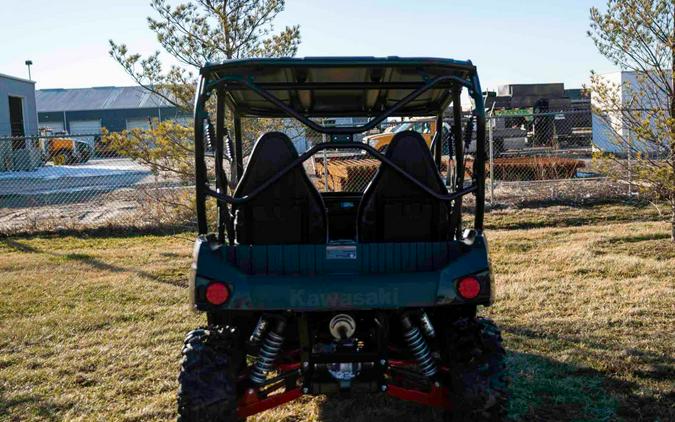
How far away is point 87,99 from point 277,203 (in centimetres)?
4973

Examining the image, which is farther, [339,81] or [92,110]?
[92,110]

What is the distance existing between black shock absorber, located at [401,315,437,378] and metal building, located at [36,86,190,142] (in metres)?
44.1

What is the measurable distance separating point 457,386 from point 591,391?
1433 millimetres

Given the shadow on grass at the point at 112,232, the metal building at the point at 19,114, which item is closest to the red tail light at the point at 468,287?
the shadow on grass at the point at 112,232

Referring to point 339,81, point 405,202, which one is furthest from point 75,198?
point 405,202

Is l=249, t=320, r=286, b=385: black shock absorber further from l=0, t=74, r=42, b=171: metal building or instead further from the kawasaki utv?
l=0, t=74, r=42, b=171: metal building

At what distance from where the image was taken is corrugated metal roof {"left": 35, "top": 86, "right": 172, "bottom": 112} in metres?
47.6

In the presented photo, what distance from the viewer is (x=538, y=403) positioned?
13.9 feet

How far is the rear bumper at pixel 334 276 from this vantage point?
127 inches

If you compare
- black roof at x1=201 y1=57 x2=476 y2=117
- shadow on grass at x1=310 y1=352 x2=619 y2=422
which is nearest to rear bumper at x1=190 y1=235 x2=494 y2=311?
black roof at x1=201 y1=57 x2=476 y2=117

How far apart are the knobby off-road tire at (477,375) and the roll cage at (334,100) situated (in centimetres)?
59

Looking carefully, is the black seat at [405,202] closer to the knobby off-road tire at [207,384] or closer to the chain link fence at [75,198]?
the knobby off-road tire at [207,384]

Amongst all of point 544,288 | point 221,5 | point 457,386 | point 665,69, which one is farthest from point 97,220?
point 457,386

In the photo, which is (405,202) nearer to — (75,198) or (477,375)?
(477,375)
